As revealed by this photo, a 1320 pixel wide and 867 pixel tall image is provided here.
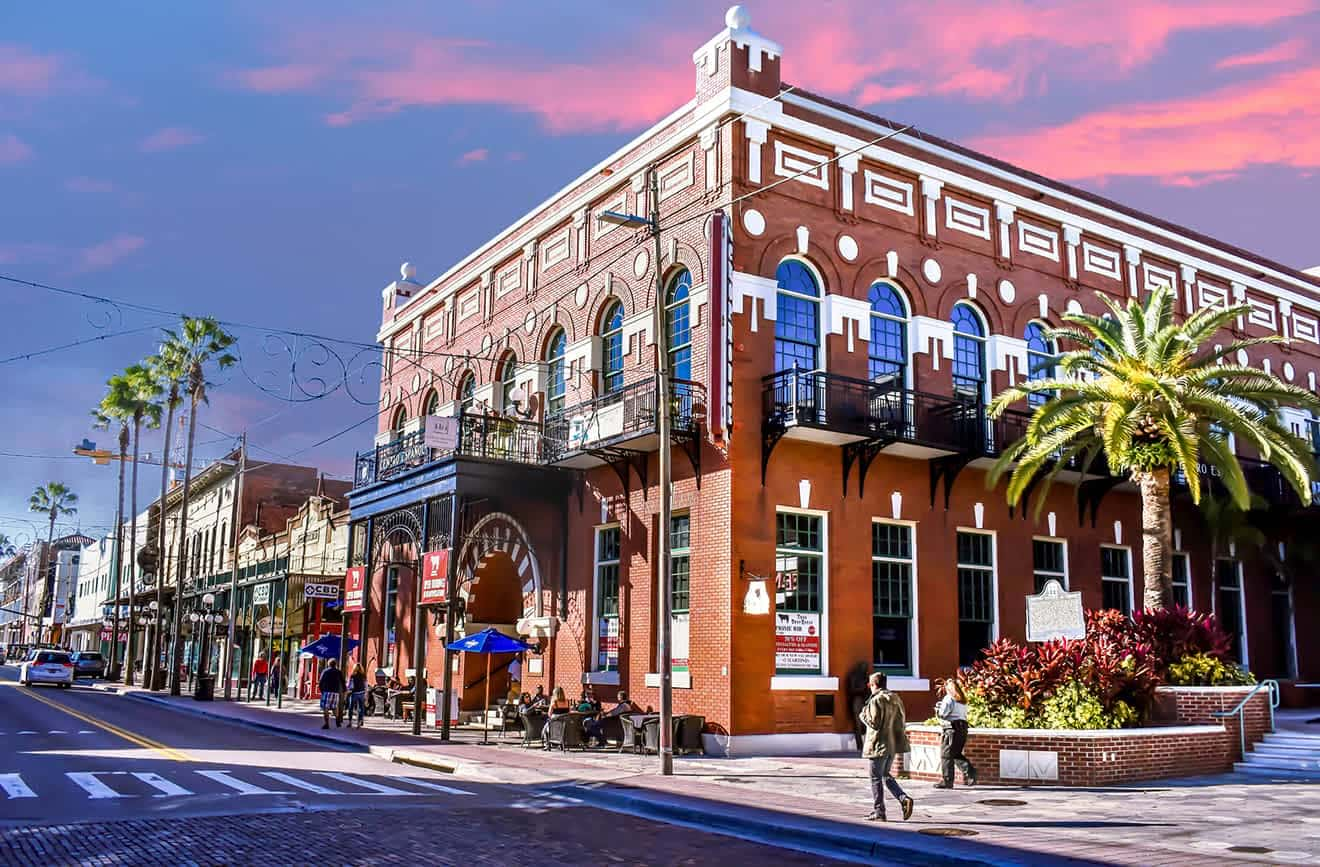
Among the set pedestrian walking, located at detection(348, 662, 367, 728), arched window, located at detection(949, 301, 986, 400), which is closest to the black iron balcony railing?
arched window, located at detection(949, 301, 986, 400)

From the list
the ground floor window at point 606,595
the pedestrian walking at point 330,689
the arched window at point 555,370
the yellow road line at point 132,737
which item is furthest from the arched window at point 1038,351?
the yellow road line at point 132,737

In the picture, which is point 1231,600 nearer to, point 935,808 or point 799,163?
point 799,163

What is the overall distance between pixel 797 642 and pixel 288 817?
1196 centimetres

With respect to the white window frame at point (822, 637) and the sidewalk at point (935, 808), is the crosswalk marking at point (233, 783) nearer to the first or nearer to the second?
the sidewalk at point (935, 808)

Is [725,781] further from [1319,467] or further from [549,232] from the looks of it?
[1319,467]

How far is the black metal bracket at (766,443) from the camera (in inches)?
875

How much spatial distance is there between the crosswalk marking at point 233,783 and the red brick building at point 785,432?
883cm

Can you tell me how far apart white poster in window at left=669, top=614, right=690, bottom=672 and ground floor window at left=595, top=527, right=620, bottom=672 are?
196 cm

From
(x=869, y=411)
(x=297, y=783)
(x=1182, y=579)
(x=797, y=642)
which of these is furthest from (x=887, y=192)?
(x=297, y=783)

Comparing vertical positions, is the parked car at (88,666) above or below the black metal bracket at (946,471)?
below

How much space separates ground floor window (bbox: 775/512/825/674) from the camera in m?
22.1

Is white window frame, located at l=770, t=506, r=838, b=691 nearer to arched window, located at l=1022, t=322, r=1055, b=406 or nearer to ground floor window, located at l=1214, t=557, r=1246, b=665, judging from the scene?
arched window, located at l=1022, t=322, r=1055, b=406

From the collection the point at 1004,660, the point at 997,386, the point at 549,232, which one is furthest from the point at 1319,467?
the point at 549,232

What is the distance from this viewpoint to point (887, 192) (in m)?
25.7
